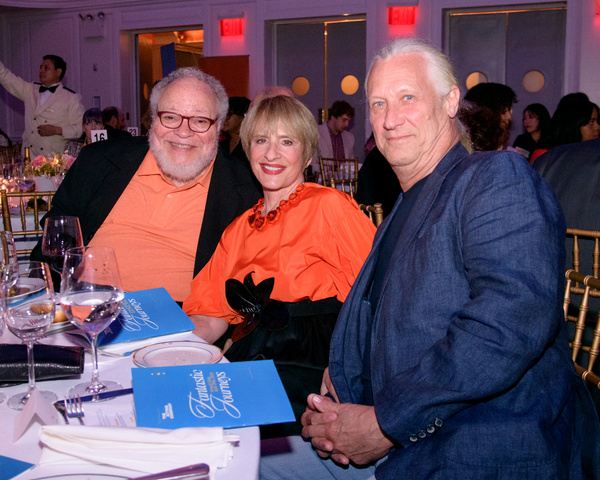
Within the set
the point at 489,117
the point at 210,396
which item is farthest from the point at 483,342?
the point at 489,117

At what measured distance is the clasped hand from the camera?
1.22 m

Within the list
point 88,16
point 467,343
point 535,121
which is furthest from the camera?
point 88,16

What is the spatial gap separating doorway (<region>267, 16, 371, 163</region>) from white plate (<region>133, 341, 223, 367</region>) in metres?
7.80

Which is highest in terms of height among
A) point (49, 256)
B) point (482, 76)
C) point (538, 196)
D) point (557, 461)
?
point (482, 76)

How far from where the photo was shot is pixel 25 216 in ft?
10.6

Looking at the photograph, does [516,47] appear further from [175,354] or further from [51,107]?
[175,354]

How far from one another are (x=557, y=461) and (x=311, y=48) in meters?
8.54

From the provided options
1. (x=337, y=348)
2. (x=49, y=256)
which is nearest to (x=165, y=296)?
(x=49, y=256)

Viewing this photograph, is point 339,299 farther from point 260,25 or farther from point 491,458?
point 260,25

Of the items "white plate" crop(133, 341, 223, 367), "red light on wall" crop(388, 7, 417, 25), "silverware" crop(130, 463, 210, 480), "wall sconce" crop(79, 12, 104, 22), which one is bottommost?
"white plate" crop(133, 341, 223, 367)

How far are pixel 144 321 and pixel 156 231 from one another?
36.5 inches

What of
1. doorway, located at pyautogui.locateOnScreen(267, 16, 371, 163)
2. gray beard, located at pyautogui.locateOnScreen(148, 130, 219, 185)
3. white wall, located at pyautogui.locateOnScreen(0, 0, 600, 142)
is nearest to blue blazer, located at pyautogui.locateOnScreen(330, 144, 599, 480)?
gray beard, located at pyautogui.locateOnScreen(148, 130, 219, 185)

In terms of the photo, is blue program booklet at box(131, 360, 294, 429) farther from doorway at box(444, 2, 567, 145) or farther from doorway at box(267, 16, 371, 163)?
doorway at box(267, 16, 371, 163)

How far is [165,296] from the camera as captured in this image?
1.62 metres
